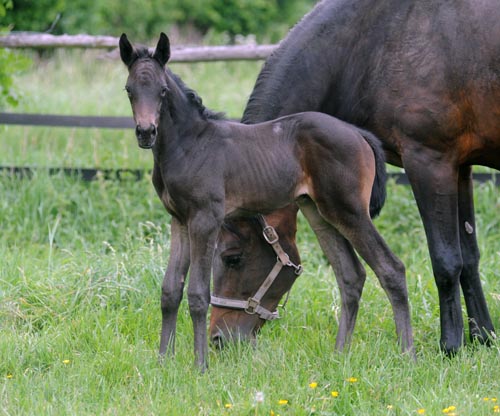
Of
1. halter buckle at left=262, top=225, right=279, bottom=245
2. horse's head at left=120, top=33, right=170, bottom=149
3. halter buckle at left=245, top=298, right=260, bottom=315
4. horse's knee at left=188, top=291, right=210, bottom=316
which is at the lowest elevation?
halter buckle at left=245, top=298, right=260, bottom=315

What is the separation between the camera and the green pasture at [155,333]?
3.74 meters

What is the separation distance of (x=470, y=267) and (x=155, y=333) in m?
1.92

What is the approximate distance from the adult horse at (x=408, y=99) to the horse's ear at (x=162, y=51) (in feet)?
2.84

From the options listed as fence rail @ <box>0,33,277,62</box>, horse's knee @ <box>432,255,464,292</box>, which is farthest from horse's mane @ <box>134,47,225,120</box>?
fence rail @ <box>0,33,277,62</box>

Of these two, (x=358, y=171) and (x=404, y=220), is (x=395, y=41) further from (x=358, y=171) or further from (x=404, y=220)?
(x=404, y=220)

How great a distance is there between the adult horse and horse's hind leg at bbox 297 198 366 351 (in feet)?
0.53

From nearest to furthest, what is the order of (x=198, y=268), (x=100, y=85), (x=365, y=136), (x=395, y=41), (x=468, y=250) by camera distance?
(x=198, y=268) → (x=365, y=136) → (x=395, y=41) → (x=468, y=250) → (x=100, y=85)

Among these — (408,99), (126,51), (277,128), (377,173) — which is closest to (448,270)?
(377,173)

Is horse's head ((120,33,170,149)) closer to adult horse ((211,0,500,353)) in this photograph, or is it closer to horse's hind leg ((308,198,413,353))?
adult horse ((211,0,500,353))

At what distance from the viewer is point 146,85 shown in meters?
3.78

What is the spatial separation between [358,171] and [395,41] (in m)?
0.90

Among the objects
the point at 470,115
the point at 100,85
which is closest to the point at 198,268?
the point at 470,115

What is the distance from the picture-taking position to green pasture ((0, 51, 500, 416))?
3.74m

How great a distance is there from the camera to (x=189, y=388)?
3.84 metres
